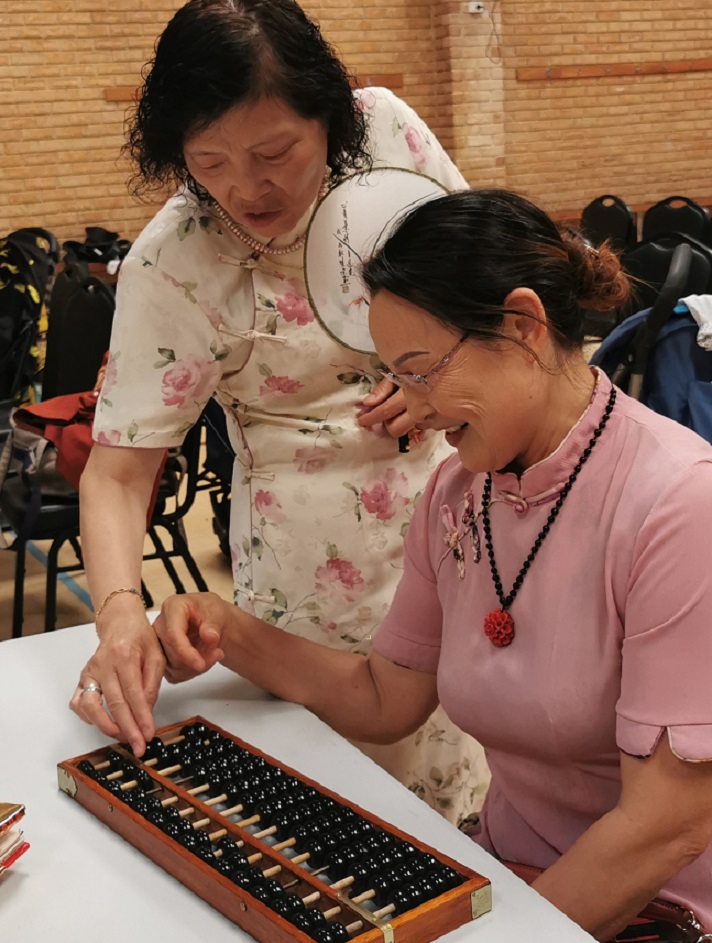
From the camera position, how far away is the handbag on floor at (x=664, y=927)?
4.23ft

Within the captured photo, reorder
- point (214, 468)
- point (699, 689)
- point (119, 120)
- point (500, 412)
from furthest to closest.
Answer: point (119, 120), point (214, 468), point (500, 412), point (699, 689)

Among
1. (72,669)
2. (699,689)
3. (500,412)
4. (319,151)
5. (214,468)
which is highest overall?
(319,151)

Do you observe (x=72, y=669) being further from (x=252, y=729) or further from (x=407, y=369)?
(x=407, y=369)

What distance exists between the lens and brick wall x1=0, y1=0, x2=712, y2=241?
825cm

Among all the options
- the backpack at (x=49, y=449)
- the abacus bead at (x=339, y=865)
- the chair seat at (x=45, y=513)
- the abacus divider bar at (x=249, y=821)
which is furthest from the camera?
the chair seat at (x=45, y=513)

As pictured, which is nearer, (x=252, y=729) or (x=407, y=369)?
(x=407, y=369)

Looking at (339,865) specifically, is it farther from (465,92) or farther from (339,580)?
(465,92)

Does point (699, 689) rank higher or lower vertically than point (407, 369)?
lower

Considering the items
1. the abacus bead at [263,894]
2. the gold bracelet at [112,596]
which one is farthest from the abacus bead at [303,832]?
the gold bracelet at [112,596]

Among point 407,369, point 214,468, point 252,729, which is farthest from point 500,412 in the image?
point 214,468

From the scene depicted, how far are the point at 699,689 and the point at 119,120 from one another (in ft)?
26.8

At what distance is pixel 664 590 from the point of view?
1.21 m

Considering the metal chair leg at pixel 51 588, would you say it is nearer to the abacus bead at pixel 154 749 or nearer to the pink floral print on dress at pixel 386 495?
the pink floral print on dress at pixel 386 495

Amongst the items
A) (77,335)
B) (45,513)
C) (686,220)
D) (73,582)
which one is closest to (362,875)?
(45,513)
